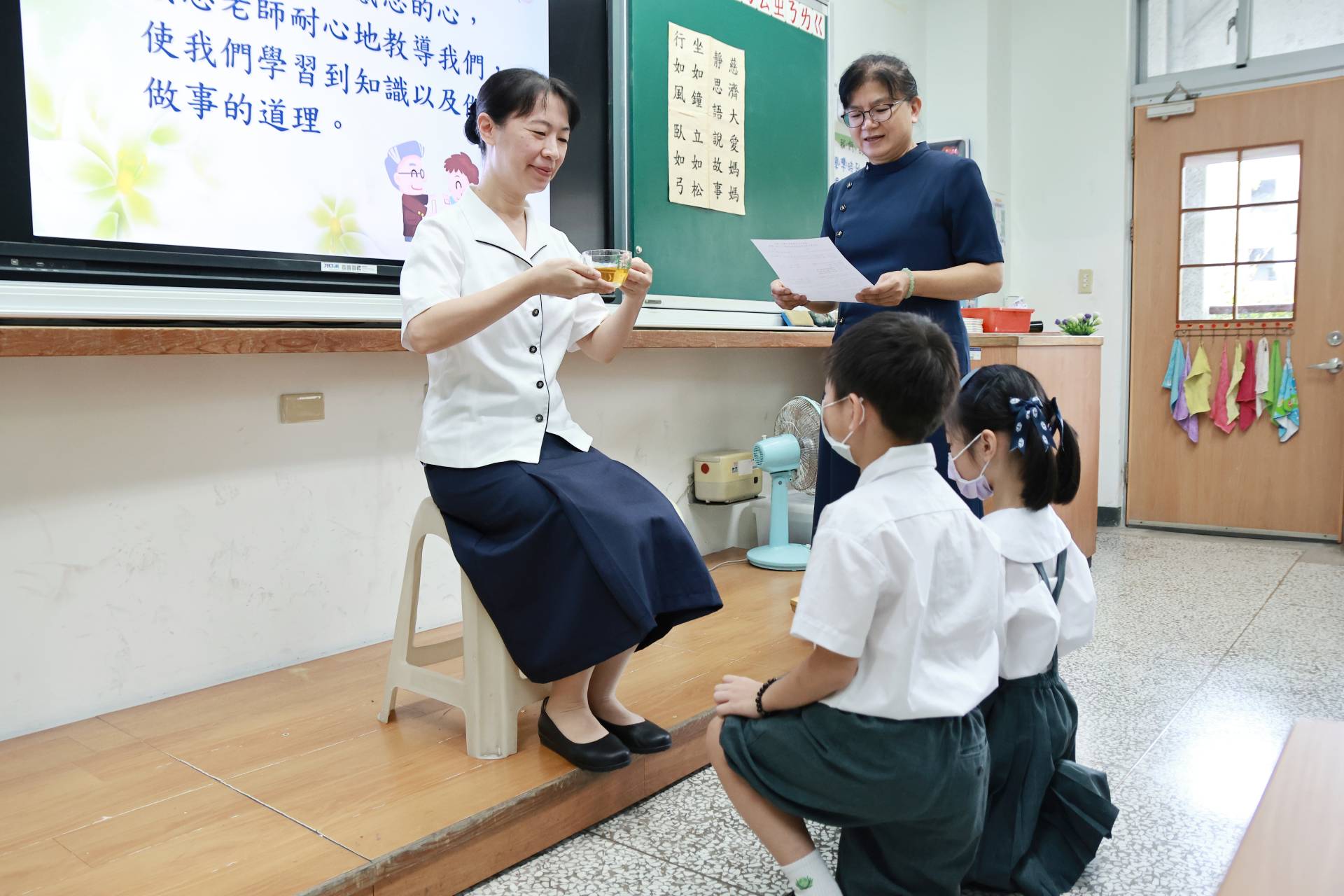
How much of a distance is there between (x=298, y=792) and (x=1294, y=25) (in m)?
5.23

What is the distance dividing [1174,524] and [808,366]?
88.6 inches

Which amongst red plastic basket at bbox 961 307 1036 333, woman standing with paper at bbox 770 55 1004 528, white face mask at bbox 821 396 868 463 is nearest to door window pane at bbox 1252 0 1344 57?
red plastic basket at bbox 961 307 1036 333

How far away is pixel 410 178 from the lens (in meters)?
2.40

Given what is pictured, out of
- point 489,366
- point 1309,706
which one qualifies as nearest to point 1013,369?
A: point 489,366

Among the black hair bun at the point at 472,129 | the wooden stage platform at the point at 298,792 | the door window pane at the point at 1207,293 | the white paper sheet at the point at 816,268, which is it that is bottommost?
the wooden stage platform at the point at 298,792

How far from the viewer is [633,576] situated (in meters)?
1.67

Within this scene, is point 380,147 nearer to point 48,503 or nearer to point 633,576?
point 48,503

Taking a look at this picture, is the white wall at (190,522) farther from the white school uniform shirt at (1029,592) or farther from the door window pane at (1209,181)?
the door window pane at (1209,181)

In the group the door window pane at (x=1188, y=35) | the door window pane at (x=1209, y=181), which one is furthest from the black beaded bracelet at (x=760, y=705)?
the door window pane at (x=1188, y=35)

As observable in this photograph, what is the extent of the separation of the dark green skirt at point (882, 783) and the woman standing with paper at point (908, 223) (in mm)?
805

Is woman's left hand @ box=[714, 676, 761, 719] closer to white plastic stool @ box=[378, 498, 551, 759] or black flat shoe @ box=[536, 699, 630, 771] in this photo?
black flat shoe @ box=[536, 699, 630, 771]

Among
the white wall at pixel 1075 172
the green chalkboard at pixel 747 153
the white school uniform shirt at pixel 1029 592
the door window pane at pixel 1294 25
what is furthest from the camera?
the white wall at pixel 1075 172

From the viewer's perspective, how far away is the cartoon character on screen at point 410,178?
237 centimetres

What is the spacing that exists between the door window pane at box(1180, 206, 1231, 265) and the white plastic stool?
4303 millimetres
